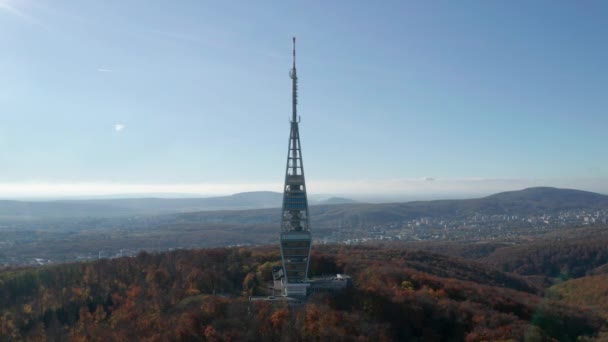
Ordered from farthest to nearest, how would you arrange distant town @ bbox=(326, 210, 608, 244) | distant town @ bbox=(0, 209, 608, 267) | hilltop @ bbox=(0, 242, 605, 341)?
1. distant town @ bbox=(326, 210, 608, 244)
2. distant town @ bbox=(0, 209, 608, 267)
3. hilltop @ bbox=(0, 242, 605, 341)

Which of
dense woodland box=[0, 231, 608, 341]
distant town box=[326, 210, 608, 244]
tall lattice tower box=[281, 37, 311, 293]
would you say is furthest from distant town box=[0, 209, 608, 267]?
tall lattice tower box=[281, 37, 311, 293]

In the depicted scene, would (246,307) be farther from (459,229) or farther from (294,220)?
(459,229)

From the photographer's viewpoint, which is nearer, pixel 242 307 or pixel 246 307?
A: pixel 242 307

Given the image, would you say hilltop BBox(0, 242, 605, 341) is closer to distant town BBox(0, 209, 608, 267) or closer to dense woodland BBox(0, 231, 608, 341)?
dense woodland BBox(0, 231, 608, 341)

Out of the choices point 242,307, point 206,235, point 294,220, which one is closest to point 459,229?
point 206,235

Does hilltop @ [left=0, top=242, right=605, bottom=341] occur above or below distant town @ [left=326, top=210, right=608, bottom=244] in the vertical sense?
above
